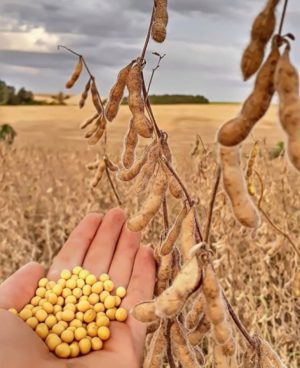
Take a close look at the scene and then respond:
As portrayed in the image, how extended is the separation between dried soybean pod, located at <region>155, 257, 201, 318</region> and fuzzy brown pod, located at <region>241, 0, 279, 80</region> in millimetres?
285

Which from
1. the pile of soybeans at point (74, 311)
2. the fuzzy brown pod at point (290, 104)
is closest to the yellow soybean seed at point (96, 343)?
the pile of soybeans at point (74, 311)

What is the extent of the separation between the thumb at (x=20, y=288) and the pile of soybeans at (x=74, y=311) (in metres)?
0.03

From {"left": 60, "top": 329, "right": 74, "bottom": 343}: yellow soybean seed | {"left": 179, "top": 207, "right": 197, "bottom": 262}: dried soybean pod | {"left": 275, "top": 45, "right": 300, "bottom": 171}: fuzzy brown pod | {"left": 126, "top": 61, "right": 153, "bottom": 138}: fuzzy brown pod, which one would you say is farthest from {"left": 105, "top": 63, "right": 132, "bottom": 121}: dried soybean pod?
{"left": 60, "top": 329, "right": 74, "bottom": 343}: yellow soybean seed

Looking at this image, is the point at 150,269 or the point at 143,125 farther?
the point at 150,269

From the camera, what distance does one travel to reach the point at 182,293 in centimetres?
101

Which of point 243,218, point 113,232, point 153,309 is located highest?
point 243,218

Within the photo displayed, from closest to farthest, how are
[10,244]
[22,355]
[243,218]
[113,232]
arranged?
[243,218], [22,355], [113,232], [10,244]

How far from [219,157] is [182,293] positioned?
7.6 inches

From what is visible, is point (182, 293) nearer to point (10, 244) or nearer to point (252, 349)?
point (252, 349)

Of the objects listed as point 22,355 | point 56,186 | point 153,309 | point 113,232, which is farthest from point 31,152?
point 153,309

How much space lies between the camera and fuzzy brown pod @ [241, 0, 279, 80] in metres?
0.86

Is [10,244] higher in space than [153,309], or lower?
lower

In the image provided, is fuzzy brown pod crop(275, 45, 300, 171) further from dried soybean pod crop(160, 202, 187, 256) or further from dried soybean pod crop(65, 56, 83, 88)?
dried soybean pod crop(65, 56, 83, 88)

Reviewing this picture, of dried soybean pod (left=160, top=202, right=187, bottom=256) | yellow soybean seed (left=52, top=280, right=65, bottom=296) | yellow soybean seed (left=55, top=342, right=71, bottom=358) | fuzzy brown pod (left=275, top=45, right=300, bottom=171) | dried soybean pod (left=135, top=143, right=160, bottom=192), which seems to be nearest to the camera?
fuzzy brown pod (left=275, top=45, right=300, bottom=171)
